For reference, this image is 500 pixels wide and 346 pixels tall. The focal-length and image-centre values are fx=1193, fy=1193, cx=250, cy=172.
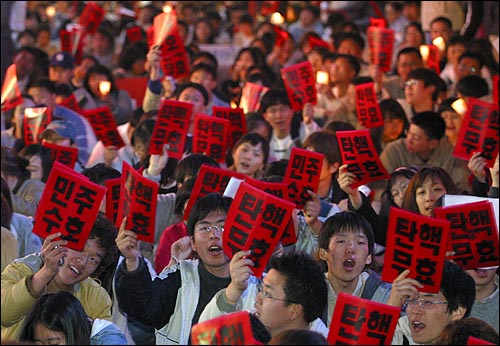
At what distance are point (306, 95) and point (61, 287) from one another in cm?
504

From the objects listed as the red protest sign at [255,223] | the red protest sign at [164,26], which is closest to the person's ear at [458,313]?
the red protest sign at [255,223]

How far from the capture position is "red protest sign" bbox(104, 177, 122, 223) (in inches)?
274

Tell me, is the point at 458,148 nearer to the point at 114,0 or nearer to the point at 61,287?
the point at 61,287

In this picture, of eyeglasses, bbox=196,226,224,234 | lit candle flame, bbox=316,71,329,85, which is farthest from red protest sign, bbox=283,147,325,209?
lit candle flame, bbox=316,71,329,85

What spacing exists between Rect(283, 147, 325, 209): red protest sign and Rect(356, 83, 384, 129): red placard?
304cm

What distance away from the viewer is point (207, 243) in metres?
5.77

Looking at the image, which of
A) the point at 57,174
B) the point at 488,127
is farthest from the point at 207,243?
the point at 488,127

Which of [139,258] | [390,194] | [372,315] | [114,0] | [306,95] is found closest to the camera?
[372,315]

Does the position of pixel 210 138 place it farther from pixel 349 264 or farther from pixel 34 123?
pixel 349 264

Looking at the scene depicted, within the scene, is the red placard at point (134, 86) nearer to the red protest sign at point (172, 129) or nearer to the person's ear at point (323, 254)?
the red protest sign at point (172, 129)

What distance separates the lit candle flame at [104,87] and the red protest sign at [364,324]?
293 inches

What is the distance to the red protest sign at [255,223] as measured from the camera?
5.41 meters

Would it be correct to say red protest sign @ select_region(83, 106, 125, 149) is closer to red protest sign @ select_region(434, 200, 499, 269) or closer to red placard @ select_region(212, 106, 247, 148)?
red placard @ select_region(212, 106, 247, 148)

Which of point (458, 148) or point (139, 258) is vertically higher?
point (458, 148)
